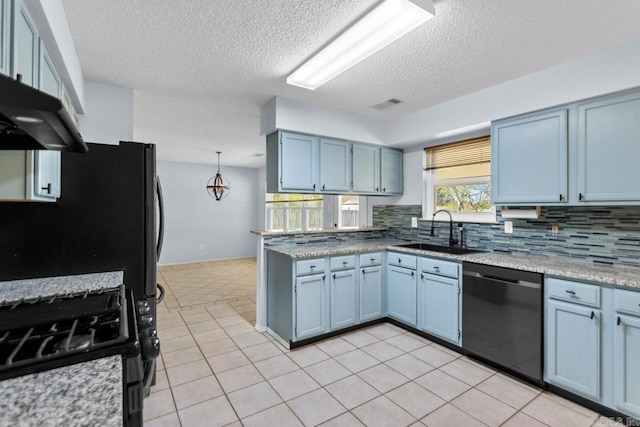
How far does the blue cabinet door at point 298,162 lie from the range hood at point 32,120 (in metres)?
2.09

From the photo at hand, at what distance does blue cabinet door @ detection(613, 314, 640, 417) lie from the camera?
1828mm

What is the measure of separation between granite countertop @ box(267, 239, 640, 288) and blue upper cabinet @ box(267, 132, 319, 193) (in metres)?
0.67

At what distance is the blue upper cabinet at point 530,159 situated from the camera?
7.98 ft

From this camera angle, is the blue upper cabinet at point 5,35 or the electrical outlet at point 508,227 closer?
the blue upper cabinet at point 5,35

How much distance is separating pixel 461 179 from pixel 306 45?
7.54 ft

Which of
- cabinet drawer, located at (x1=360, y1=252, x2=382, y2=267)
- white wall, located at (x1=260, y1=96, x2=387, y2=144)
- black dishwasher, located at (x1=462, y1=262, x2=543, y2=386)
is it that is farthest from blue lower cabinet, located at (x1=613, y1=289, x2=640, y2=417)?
white wall, located at (x1=260, y1=96, x2=387, y2=144)

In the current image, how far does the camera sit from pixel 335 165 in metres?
3.53

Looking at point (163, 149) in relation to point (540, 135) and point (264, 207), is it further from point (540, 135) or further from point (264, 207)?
point (540, 135)

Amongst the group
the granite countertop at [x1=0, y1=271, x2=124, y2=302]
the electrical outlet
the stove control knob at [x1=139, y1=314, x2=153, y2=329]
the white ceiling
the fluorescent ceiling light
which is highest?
the white ceiling

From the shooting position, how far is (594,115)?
7.45 feet

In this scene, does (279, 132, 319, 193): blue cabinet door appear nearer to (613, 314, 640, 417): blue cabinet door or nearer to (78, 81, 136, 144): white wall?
(78, 81, 136, 144): white wall

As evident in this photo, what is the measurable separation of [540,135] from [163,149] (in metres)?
5.73

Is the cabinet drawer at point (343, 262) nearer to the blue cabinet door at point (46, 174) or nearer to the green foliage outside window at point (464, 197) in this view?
the green foliage outside window at point (464, 197)

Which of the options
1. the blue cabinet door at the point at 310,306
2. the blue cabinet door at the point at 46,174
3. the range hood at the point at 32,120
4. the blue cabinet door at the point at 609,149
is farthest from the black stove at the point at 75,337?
the blue cabinet door at the point at 609,149
